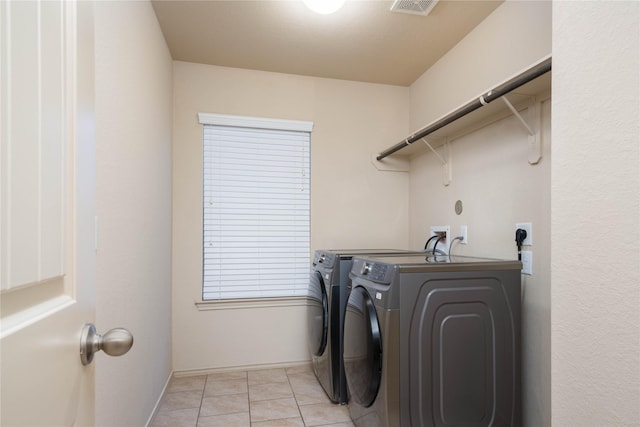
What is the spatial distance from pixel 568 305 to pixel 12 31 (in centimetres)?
111

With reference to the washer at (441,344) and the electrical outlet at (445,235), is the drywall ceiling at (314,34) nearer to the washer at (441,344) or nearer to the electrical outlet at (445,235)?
the electrical outlet at (445,235)

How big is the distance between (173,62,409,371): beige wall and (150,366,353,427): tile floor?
16 centimetres

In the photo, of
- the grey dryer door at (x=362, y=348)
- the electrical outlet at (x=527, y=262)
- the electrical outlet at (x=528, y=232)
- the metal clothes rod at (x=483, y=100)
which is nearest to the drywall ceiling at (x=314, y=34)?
the metal clothes rod at (x=483, y=100)

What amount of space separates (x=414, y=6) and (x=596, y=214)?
176 centimetres

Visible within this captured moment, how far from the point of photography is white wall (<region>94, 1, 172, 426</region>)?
1.27 meters

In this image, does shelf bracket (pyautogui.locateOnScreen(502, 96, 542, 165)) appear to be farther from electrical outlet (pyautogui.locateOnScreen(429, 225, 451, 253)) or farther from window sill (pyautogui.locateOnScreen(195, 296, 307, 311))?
window sill (pyautogui.locateOnScreen(195, 296, 307, 311))

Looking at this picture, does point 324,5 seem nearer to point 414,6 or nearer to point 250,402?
point 414,6

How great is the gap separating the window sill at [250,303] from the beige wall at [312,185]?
0.09ft

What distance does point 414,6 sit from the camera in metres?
1.96

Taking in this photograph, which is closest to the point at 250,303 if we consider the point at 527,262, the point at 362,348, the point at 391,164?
the point at 362,348

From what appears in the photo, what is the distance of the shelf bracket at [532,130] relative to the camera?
1.68 metres

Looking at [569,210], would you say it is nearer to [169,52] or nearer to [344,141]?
[344,141]

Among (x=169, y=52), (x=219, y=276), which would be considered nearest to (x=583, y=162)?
(x=219, y=276)

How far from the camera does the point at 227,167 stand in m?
2.77
